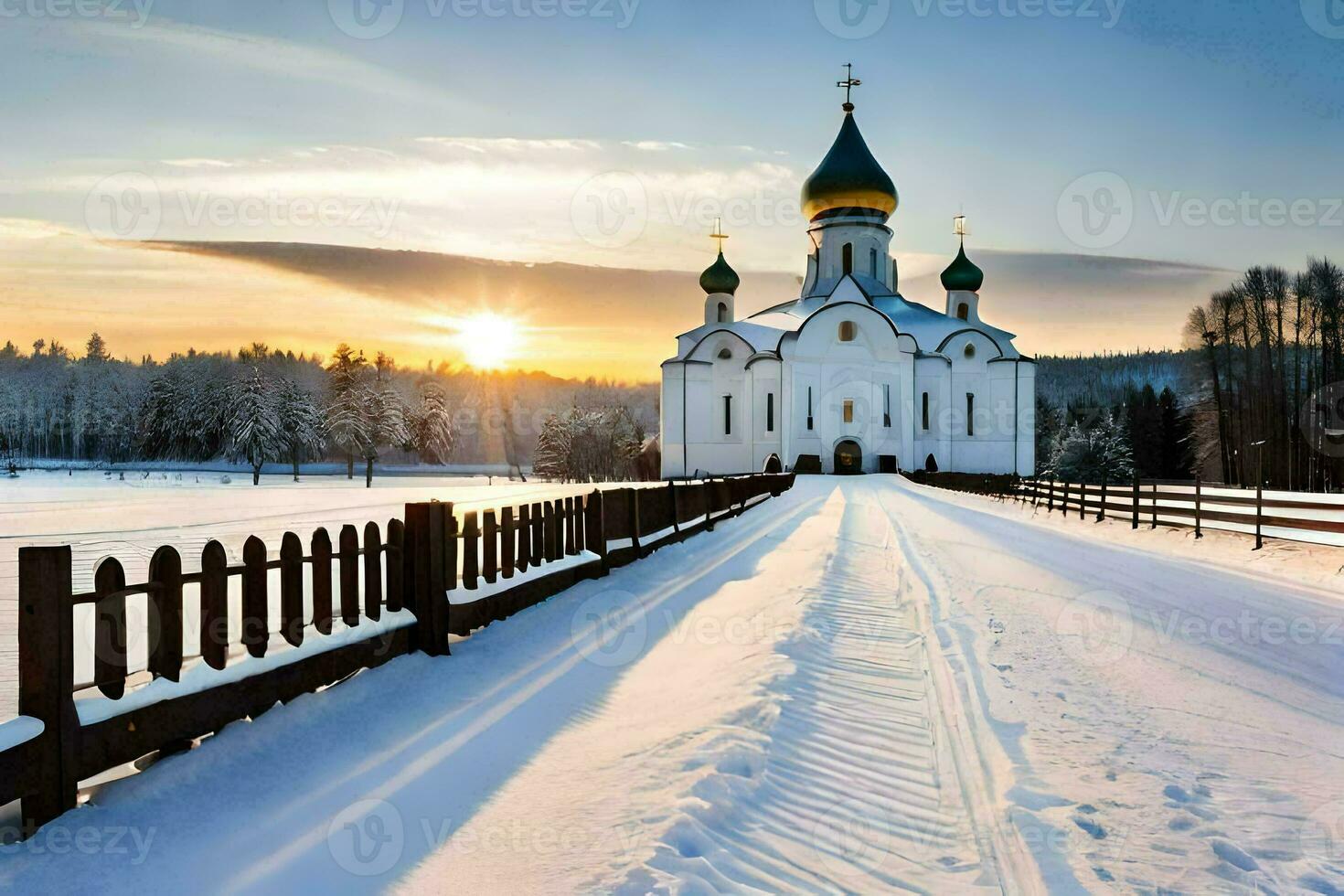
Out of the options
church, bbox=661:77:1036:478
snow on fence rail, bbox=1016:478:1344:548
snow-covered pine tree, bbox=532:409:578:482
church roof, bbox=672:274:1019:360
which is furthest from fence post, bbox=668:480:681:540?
snow-covered pine tree, bbox=532:409:578:482

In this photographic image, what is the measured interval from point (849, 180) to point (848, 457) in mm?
20844

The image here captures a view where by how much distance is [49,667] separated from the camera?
3.86m

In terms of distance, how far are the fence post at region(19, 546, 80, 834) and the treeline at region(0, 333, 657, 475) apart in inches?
2325

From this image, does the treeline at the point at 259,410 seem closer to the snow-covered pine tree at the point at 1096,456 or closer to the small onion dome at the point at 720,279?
the small onion dome at the point at 720,279

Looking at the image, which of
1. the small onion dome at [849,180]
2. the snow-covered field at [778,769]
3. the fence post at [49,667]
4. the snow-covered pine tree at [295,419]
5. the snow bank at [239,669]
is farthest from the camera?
the snow-covered pine tree at [295,419]

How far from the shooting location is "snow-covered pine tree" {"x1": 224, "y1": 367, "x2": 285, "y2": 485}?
207 ft

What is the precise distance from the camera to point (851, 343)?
182ft

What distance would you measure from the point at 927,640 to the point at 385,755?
443 centimetres

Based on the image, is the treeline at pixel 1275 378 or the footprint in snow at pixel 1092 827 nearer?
the footprint in snow at pixel 1092 827

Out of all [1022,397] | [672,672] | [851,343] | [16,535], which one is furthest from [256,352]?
[672,672]

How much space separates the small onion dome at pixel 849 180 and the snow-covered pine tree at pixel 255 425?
145 feet

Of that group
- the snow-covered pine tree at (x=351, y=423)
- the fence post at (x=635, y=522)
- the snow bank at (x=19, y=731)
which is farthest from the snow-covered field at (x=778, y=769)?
the snow-covered pine tree at (x=351, y=423)

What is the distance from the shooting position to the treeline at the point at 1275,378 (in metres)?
47.2

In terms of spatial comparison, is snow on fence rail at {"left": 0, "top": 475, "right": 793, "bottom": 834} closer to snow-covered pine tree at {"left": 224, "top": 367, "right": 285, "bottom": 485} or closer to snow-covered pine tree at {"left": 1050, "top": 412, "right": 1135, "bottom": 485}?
snow-covered pine tree at {"left": 1050, "top": 412, "right": 1135, "bottom": 485}
